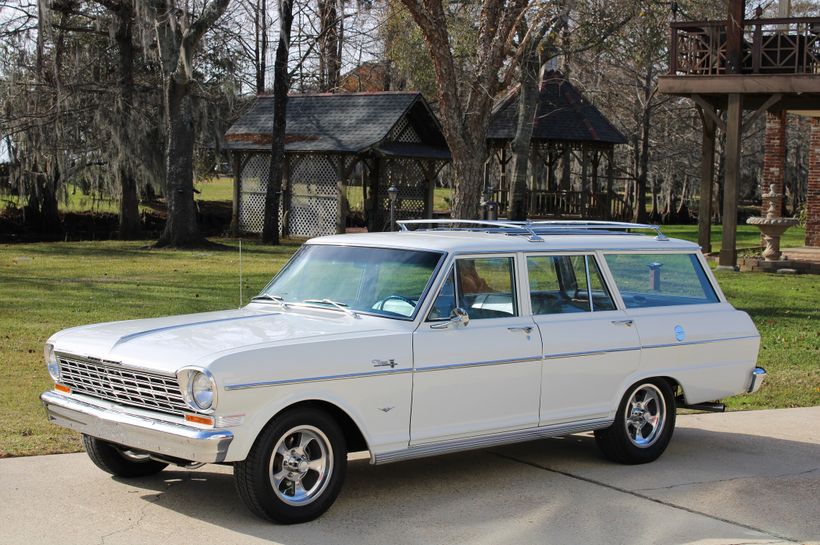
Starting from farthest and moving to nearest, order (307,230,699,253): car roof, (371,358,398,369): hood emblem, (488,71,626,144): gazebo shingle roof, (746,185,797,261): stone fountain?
(488,71,626,144): gazebo shingle roof
(746,185,797,261): stone fountain
(307,230,699,253): car roof
(371,358,398,369): hood emblem

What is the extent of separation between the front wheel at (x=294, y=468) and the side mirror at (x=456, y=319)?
3.04 ft

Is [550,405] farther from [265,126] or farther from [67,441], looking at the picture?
[265,126]

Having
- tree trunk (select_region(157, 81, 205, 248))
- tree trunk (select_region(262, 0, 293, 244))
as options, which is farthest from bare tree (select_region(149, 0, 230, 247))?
tree trunk (select_region(262, 0, 293, 244))

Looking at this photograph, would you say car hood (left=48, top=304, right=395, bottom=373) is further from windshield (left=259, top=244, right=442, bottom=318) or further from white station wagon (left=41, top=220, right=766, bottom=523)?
windshield (left=259, top=244, right=442, bottom=318)

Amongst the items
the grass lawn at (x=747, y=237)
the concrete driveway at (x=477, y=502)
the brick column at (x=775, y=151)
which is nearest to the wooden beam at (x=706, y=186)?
the brick column at (x=775, y=151)

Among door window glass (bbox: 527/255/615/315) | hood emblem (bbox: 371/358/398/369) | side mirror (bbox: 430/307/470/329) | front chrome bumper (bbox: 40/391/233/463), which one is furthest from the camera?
door window glass (bbox: 527/255/615/315)

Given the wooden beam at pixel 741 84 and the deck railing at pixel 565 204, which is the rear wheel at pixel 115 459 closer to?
the wooden beam at pixel 741 84

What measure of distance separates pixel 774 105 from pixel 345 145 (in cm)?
1227

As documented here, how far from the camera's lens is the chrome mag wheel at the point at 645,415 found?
777 cm

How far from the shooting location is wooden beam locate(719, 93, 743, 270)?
2289 centimetres

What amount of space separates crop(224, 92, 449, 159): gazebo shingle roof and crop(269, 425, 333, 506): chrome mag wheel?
83.5 ft

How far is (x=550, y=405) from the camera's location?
A: 7.22m

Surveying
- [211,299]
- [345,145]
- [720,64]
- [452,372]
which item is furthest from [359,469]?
[345,145]

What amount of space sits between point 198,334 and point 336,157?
86.4 ft
